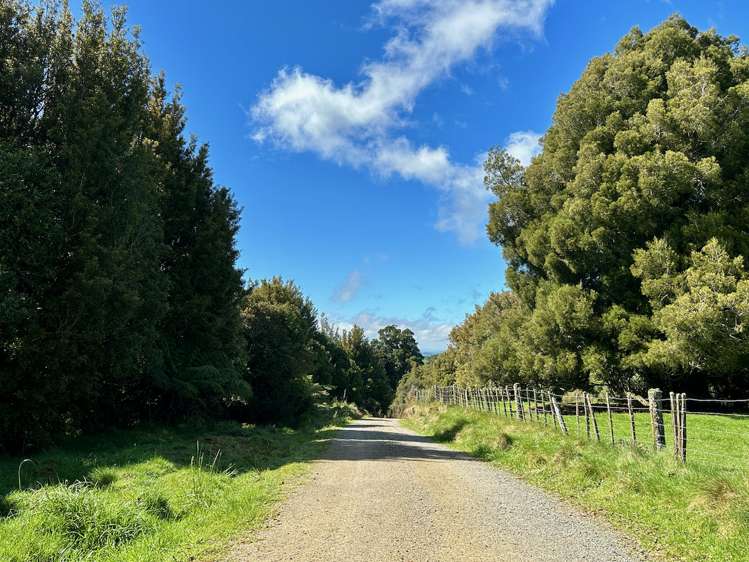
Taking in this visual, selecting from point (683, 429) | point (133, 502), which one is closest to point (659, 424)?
point (683, 429)

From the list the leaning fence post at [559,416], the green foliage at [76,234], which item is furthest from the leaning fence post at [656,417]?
the green foliage at [76,234]

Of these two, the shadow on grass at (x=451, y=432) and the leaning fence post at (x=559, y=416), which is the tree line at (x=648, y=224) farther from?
the shadow on grass at (x=451, y=432)

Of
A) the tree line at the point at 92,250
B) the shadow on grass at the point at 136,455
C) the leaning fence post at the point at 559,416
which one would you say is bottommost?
the shadow on grass at the point at 136,455

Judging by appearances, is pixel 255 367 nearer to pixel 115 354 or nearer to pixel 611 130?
pixel 115 354

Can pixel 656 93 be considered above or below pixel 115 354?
above

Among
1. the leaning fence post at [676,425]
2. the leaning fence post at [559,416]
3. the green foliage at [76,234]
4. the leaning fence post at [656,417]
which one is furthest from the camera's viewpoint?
the leaning fence post at [559,416]

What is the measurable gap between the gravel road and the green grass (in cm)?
63

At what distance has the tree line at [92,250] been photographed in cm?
1123

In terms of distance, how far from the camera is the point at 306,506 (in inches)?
283

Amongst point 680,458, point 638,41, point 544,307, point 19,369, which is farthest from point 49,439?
point 638,41

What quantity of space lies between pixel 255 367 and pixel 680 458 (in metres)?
23.2

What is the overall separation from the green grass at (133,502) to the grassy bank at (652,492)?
5.07 m

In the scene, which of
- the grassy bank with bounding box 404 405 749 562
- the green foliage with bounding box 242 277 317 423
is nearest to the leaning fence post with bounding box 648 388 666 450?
the grassy bank with bounding box 404 405 749 562

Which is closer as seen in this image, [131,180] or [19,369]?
[19,369]
